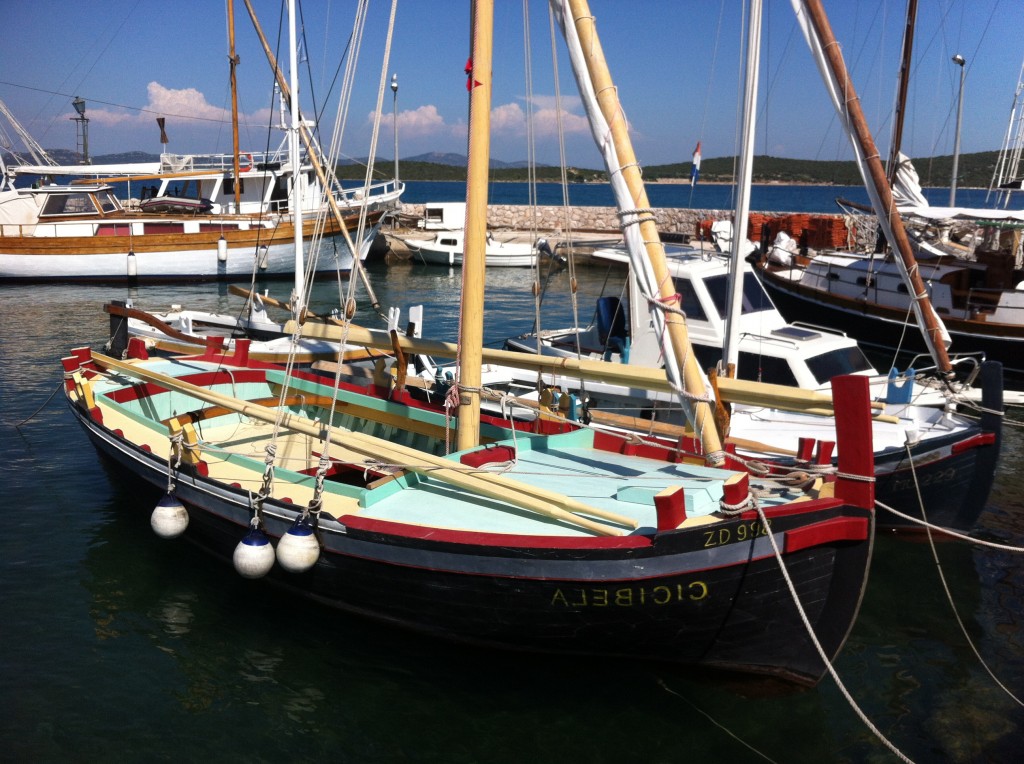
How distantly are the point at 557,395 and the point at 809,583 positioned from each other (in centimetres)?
528

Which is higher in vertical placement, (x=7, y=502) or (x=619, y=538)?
(x=619, y=538)

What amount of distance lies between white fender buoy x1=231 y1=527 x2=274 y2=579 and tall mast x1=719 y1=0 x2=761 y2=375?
5.36 meters

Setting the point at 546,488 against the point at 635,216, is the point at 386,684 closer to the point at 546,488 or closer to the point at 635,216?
the point at 546,488

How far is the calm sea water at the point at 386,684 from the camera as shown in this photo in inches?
279

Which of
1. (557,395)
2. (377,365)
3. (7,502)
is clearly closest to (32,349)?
(7,502)

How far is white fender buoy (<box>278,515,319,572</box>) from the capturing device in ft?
24.7

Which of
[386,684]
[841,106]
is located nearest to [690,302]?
[841,106]

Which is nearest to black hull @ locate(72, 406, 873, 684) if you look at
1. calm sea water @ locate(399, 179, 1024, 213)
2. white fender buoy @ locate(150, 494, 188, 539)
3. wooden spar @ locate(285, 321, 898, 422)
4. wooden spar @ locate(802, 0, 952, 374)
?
wooden spar @ locate(285, 321, 898, 422)

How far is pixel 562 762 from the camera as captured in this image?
6.85 meters

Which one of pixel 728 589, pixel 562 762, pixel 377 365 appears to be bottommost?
pixel 562 762

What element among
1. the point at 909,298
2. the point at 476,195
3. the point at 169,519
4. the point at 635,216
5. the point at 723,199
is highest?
the point at 723,199

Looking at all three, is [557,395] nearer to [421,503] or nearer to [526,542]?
[421,503]

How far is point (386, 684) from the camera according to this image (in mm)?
7777

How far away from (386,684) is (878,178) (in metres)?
9.41
